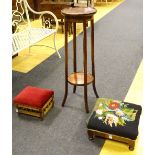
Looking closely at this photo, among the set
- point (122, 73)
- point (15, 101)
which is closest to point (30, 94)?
point (15, 101)

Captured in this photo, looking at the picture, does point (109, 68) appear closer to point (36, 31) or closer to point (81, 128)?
point (36, 31)

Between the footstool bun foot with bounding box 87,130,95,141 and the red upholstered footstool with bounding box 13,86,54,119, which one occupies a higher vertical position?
the red upholstered footstool with bounding box 13,86,54,119

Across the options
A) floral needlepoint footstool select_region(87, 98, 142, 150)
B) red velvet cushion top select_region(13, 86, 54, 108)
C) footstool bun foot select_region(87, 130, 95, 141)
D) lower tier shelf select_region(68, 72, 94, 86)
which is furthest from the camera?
lower tier shelf select_region(68, 72, 94, 86)

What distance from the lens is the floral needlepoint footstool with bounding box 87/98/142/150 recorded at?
208 centimetres

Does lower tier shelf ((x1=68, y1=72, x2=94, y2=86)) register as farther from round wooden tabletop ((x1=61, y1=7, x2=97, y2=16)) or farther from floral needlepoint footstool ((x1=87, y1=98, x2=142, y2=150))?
round wooden tabletop ((x1=61, y1=7, x2=97, y2=16))

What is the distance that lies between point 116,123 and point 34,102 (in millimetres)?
792

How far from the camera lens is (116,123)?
2.14 m

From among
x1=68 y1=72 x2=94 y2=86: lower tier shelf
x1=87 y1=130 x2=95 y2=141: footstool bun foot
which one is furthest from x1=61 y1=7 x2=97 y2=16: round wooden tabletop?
x1=87 y1=130 x2=95 y2=141: footstool bun foot

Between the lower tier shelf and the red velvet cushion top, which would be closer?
the red velvet cushion top

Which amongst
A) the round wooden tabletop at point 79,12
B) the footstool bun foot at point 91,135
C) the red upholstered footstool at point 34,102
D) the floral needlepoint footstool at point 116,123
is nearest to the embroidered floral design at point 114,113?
the floral needlepoint footstool at point 116,123

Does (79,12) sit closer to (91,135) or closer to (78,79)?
(78,79)

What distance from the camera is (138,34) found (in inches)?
203

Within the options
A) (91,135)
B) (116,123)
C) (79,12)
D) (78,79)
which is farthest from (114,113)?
(79,12)
